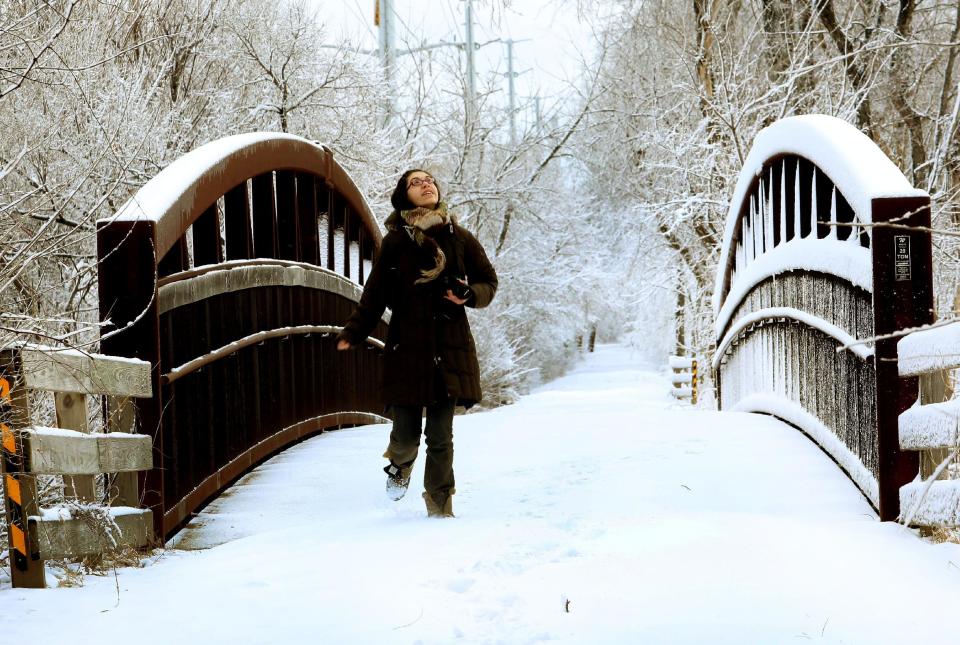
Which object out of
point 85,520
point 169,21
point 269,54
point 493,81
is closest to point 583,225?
point 493,81

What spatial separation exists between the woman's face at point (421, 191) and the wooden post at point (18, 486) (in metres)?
1.97

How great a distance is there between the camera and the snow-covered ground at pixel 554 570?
2.97 meters

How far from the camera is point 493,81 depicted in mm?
18797

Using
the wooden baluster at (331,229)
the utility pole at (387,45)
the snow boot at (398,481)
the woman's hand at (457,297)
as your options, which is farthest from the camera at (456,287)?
the utility pole at (387,45)

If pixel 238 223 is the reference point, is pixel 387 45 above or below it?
above

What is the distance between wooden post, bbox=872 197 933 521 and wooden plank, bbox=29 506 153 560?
114 inches

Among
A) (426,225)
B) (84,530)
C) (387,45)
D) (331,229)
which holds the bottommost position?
(84,530)

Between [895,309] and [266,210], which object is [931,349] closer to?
[895,309]

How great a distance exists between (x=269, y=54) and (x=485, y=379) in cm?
1071

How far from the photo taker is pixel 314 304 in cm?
796

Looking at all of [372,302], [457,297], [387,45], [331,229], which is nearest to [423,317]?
[457,297]

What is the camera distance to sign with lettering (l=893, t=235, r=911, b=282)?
3982mm

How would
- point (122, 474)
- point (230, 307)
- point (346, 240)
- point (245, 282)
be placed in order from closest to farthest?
point (122, 474), point (230, 307), point (245, 282), point (346, 240)

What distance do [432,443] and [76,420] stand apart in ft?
5.15
